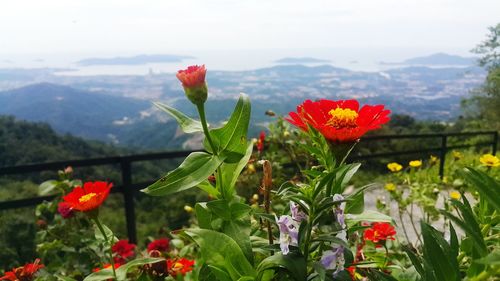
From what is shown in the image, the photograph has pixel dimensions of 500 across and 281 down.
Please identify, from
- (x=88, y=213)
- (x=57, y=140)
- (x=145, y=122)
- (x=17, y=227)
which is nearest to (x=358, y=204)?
(x=88, y=213)

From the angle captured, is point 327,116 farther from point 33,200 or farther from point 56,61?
point 56,61

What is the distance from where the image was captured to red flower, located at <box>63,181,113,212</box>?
87cm

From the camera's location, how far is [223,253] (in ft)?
1.73

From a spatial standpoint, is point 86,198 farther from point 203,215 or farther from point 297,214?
point 297,214

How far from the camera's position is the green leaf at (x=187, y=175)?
0.50m

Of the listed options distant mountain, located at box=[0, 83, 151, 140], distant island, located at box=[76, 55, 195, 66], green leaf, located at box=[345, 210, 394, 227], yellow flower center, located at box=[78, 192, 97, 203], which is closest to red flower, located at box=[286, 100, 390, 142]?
green leaf, located at box=[345, 210, 394, 227]

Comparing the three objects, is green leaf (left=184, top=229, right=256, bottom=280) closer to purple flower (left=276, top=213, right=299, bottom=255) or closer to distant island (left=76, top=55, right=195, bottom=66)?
purple flower (left=276, top=213, right=299, bottom=255)

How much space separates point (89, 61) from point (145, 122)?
3203cm

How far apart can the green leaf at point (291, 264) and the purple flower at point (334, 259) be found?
0.03 metres

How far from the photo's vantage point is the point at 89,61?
88.8 metres

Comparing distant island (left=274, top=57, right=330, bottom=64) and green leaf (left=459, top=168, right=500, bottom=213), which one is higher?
green leaf (left=459, top=168, right=500, bottom=213)

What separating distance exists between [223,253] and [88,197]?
1.58ft

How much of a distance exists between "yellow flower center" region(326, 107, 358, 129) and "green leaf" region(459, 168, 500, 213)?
152 mm

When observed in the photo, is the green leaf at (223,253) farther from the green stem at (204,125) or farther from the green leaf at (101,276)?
the green leaf at (101,276)
